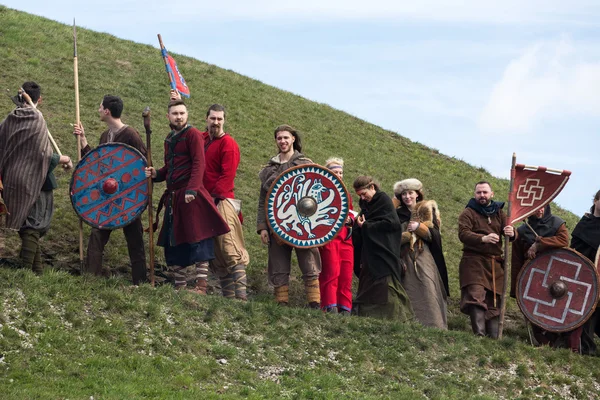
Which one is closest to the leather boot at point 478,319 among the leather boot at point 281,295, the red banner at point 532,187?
the red banner at point 532,187

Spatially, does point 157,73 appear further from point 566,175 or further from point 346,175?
point 566,175

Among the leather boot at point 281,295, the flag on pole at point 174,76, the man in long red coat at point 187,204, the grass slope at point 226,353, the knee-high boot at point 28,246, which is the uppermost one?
the flag on pole at point 174,76

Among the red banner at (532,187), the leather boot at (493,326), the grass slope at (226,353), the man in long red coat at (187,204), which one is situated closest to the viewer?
the grass slope at (226,353)

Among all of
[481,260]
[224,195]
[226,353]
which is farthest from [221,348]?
[481,260]

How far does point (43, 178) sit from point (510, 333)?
7.03m

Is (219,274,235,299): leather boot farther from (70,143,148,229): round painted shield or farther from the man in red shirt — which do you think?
(70,143,148,229): round painted shield

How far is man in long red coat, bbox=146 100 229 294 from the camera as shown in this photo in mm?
11922

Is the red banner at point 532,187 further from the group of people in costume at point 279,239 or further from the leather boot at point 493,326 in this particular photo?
the leather boot at point 493,326

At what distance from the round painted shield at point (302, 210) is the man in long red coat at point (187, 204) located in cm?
66

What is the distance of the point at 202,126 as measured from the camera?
2345cm

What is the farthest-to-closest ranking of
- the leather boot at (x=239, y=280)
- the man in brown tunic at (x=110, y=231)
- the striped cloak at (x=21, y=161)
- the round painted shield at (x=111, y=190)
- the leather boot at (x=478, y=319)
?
1. the leather boot at (x=478, y=319)
2. the leather boot at (x=239, y=280)
3. the man in brown tunic at (x=110, y=231)
4. the round painted shield at (x=111, y=190)
5. the striped cloak at (x=21, y=161)

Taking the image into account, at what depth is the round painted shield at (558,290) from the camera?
12820mm

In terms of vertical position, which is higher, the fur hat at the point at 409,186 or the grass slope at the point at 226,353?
the fur hat at the point at 409,186

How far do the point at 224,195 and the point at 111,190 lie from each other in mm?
1486
